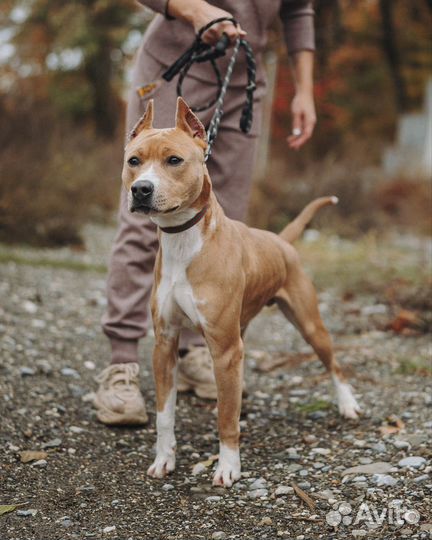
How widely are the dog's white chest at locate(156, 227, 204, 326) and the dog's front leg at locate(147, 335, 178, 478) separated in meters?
0.19

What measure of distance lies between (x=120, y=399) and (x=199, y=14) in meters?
1.75

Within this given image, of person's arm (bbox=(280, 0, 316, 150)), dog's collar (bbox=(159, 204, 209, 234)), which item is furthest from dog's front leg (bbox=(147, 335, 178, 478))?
person's arm (bbox=(280, 0, 316, 150))

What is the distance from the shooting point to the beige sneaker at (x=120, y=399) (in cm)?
332

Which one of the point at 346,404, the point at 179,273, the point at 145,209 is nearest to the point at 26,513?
the point at 179,273

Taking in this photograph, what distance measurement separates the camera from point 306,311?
11.1 feet

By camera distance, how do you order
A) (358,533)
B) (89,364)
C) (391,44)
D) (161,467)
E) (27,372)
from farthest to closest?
1. (391,44)
2. (89,364)
3. (27,372)
4. (161,467)
5. (358,533)

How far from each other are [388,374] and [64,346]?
2011mm

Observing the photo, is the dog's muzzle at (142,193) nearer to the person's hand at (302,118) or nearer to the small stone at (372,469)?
the small stone at (372,469)

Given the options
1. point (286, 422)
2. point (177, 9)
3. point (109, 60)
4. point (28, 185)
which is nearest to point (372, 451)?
point (286, 422)

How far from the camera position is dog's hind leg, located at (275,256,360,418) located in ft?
11.1

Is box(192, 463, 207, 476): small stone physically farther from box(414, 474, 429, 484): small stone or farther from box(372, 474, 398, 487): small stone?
box(414, 474, 429, 484): small stone

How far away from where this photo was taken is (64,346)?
4.57m

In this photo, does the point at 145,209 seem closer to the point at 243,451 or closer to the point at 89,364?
the point at 243,451

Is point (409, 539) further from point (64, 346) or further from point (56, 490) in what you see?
point (64, 346)
